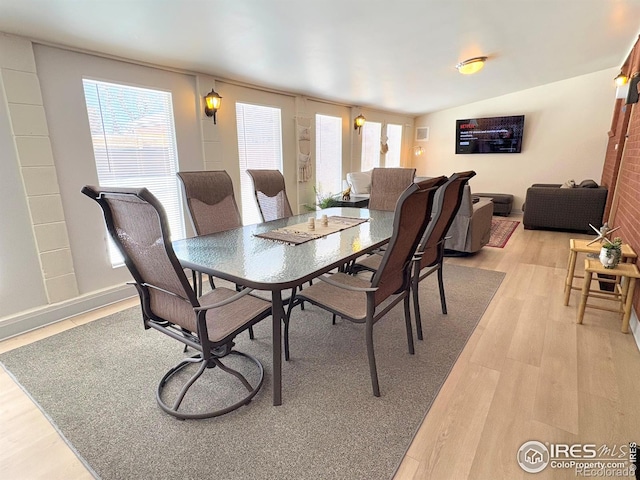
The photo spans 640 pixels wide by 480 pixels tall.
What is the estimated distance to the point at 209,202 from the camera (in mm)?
2492

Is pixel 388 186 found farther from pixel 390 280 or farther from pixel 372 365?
pixel 372 365

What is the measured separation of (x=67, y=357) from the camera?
2111 mm

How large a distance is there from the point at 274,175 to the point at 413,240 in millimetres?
1671

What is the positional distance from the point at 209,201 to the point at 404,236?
5.03 ft

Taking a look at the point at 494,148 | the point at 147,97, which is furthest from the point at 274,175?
the point at 494,148

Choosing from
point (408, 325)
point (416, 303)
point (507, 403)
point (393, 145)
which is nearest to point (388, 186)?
Answer: point (416, 303)

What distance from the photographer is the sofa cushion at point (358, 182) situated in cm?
569

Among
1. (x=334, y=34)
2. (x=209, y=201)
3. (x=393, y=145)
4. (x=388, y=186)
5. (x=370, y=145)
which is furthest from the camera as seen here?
(x=393, y=145)

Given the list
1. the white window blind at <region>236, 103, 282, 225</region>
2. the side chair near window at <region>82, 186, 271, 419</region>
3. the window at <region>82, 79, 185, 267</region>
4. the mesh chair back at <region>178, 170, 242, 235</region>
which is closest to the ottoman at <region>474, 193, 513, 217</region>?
the white window blind at <region>236, 103, 282, 225</region>

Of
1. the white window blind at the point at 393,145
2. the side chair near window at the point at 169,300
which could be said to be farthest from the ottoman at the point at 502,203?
the side chair near window at the point at 169,300

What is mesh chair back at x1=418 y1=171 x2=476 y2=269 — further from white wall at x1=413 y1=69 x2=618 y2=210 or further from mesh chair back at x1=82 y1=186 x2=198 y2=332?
white wall at x1=413 y1=69 x2=618 y2=210

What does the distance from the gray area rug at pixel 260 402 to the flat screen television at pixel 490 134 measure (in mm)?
5506

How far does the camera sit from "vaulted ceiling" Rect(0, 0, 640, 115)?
2.19m

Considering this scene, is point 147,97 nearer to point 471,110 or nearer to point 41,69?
point 41,69
